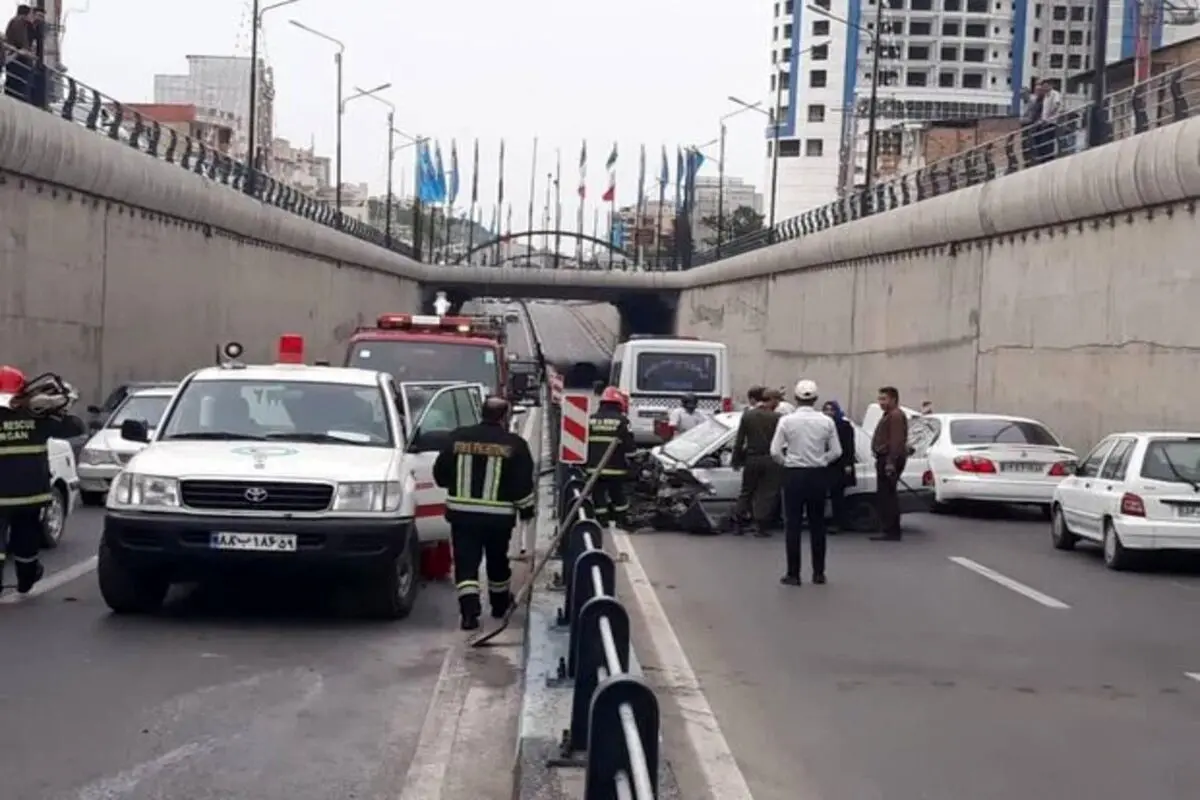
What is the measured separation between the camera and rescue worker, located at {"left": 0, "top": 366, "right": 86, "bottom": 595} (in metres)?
11.9

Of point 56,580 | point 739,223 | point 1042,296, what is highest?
point 739,223

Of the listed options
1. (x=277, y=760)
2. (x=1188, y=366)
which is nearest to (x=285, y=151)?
(x=1188, y=366)

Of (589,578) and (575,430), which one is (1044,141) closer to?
(575,430)

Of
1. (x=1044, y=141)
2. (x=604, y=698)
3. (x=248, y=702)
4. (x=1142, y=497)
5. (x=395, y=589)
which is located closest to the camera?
(x=604, y=698)

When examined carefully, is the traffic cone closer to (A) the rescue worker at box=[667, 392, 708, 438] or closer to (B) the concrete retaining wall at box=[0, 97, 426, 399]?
(A) the rescue worker at box=[667, 392, 708, 438]

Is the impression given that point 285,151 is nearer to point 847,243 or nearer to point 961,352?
point 847,243

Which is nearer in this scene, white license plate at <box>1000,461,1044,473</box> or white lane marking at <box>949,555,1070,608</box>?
white lane marking at <box>949,555,1070,608</box>

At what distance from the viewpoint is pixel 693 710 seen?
9.16m

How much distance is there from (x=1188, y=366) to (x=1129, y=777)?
627 inches

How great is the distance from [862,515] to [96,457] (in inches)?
362

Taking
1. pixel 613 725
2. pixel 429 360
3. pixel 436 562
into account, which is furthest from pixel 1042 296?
pixel 613 725

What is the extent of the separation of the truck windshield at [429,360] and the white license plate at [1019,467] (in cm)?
687

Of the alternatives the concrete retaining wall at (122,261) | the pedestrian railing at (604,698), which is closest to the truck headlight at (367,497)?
the pedestrian railing at (604,698)

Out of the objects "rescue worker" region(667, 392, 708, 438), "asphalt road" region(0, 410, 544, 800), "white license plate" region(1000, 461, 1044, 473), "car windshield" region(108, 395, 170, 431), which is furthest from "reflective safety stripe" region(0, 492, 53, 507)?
"white license plate" region(1000, 461, 1044, 473)
